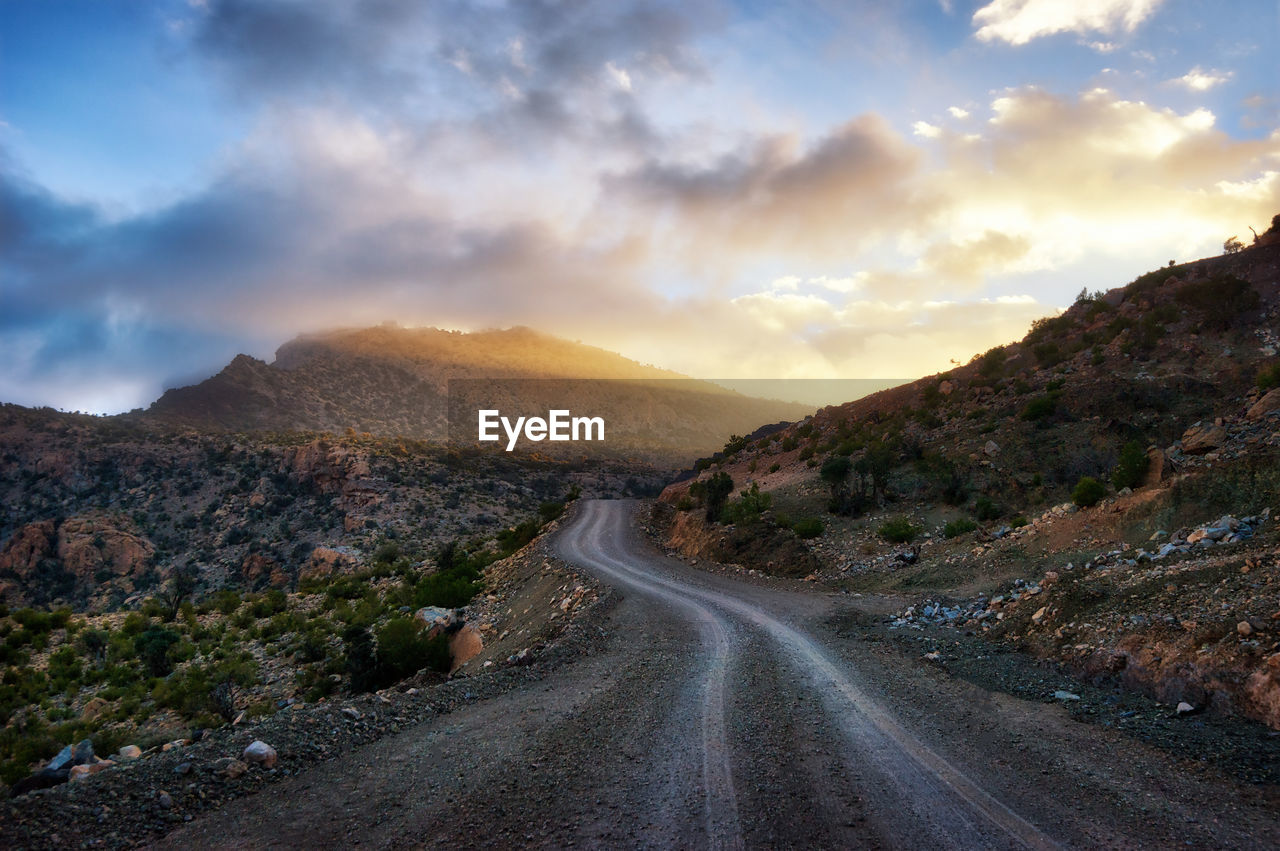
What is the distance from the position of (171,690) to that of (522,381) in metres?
115

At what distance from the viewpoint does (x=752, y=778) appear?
6.23 meters

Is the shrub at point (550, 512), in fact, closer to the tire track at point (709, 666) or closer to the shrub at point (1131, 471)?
the tire track at point (709, 666)

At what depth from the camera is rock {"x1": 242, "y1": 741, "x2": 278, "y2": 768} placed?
649 cm

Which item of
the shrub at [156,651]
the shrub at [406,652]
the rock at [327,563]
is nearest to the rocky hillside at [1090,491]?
the shrub at [406,652]

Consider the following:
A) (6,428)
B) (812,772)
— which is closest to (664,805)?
(812,772)

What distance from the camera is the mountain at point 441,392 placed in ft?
300

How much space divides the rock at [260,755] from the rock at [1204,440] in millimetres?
22028

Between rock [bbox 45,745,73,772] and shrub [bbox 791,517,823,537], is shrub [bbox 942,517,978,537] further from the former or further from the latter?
rock [bbox 45,745,73,772]

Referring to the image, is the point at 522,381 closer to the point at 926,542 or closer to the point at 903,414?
Result: the point at 903,414

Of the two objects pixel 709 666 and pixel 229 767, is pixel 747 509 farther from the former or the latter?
pixel 229 767

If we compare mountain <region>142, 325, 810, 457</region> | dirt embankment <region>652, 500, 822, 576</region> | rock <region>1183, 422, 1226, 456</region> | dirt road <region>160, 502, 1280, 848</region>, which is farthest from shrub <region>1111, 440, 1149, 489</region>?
mountain <region>142, 325, 810, 457</region>

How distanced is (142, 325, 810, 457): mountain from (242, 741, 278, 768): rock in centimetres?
8509

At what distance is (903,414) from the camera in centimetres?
3938

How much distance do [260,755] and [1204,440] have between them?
22611mm
